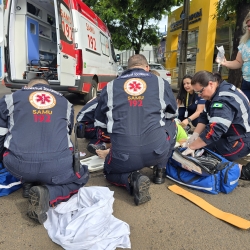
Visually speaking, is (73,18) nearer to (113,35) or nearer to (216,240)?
(216,240)

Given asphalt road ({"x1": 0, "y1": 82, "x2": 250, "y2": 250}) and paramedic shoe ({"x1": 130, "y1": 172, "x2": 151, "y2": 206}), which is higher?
paramedic shoe ({"x1": 130, "y1": 172, "x2": 151, "y2": 206})

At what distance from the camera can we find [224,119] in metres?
2.72

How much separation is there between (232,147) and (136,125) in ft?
4.22

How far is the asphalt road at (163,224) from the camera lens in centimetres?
195

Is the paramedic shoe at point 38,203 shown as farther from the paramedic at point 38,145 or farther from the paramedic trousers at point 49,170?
the paramedic trousers at point 49,170

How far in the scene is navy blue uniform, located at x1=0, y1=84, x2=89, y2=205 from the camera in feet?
7.24

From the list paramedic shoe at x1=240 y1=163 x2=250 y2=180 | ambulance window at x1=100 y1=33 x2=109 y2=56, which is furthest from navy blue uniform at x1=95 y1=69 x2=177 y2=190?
ambulance window at x1=100 y1=33 x2=109 y2=56

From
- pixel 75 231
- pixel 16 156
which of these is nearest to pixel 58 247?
pixel 75 231

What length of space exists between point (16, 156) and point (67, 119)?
563 mm

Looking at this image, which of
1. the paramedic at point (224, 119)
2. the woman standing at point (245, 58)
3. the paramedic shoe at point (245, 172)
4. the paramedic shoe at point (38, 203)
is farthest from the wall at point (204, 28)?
the paramedic shoe at point (38, 203)

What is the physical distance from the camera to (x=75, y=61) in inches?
238

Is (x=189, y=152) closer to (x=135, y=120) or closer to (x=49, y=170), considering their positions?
(x=135, y=120)

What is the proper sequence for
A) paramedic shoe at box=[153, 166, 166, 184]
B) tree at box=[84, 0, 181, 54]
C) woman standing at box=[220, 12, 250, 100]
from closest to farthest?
paramedic shoe at box=[153, 166, 166, 184]
woman standing at box=[220, 12, 250, 100]
tree at box=[84, 0, 181, 54]

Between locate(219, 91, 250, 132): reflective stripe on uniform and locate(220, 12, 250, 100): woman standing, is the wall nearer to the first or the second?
locate(220, 12, 250, 100): woman standing
